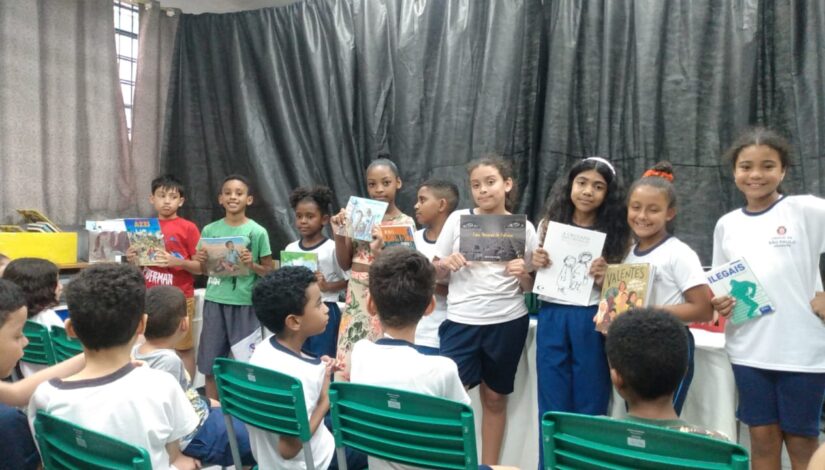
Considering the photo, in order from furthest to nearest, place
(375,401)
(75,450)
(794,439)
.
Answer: (794,439), (375,401), (75,450)

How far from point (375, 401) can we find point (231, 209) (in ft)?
7.26

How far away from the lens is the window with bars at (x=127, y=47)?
466 cm

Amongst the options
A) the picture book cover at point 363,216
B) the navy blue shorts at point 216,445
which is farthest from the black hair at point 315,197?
the navy blue shorts at point 216,445

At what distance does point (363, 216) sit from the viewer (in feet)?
8.96

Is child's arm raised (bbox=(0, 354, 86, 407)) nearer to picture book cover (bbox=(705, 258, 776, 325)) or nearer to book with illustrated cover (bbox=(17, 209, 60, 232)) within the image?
picture book cover (bbox=(705, 258, 776, 325))

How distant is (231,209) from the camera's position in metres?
3.40

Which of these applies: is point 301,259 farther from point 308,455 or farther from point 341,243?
point 308,455

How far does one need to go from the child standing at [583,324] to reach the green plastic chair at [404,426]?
90 cm

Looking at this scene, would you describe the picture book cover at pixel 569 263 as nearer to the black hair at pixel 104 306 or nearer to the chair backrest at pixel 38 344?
the black hair at pixel 104 306

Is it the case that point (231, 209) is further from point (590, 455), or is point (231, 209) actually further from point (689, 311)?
point (590, 455)

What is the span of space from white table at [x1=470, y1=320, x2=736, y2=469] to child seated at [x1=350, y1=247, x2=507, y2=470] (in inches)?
36.2

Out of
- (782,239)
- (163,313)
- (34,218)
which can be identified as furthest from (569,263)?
→ (34,218)

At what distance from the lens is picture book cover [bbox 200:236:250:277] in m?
3.22

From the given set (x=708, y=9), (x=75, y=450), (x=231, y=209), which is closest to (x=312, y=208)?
(x=231, y=209)
